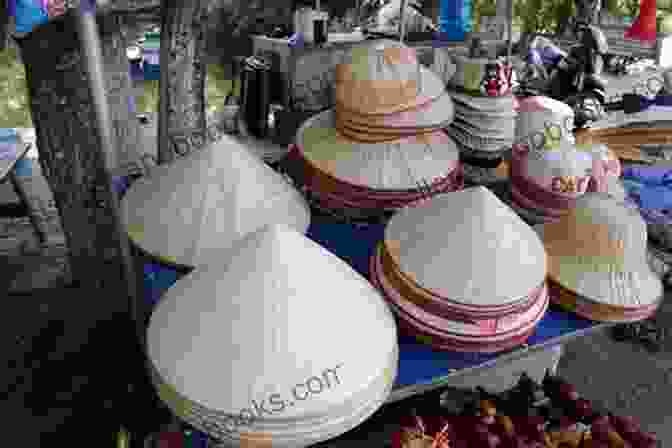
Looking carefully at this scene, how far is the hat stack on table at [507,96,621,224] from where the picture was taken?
171 centimetres

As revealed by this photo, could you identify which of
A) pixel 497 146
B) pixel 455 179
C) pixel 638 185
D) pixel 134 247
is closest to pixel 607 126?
pixel 638 185

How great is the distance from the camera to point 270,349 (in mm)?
990

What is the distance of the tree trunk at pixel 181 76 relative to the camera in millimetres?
1718

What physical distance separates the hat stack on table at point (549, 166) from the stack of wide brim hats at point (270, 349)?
2.88 ft

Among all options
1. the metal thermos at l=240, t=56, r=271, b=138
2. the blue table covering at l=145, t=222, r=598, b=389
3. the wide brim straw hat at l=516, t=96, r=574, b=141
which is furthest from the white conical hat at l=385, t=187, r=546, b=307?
the metal thermos at l=240, t=56, r=271, b=138

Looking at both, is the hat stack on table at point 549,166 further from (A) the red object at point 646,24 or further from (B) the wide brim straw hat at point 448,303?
(A) the red object at point 646,24

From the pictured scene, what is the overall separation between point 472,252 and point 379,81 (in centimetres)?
56

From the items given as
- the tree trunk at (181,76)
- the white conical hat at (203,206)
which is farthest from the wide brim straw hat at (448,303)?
the tree trunk at (181,76)

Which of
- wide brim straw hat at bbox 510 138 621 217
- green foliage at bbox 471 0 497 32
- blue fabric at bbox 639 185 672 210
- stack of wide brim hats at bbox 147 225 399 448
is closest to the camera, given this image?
stack of wide brim hats at bbox 147 225 399 448

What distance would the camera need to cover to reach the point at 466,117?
1.91 metres

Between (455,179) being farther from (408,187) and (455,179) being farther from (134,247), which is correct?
(134,247)

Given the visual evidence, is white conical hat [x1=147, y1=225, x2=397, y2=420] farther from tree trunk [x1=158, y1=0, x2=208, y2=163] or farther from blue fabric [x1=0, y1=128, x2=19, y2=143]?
blue fabric [x1=0, y1=128, x2=19, y2=143]

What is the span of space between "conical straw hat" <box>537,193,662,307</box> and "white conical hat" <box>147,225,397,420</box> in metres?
0.63

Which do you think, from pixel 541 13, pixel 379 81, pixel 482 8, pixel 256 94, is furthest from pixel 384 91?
pixel 541 13
